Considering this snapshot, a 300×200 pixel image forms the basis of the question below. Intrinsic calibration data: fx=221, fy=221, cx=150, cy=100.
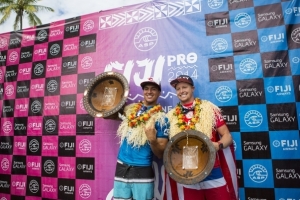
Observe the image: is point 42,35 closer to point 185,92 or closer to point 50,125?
point 50,125

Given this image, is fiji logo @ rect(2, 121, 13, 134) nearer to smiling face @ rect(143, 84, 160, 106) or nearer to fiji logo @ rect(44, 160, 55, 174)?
fiji logo @ rect(44, 160, 55, 174)

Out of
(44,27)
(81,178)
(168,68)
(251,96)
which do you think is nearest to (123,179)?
(81,178)

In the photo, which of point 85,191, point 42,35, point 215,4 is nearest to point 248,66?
point 215,4

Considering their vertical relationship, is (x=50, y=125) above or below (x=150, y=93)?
below

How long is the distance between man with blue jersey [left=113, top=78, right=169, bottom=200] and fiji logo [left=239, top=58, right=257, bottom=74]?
38.1 inches

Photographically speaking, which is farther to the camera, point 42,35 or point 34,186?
point 42,35

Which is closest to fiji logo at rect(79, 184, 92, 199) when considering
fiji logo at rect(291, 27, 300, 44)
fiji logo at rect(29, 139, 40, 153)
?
fiji logo at rect(29, 139, 40, 153)

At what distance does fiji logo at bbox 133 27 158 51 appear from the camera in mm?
2666

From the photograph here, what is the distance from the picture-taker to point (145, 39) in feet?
8.86

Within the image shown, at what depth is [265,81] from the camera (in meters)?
2.25

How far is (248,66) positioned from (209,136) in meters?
1.00

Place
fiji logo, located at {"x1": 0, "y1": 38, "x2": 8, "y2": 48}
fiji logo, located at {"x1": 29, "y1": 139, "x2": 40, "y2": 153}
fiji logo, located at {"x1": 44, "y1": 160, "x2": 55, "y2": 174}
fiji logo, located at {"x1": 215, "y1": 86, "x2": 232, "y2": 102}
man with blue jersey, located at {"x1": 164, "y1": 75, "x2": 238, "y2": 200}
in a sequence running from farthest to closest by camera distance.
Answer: fiji logo, located at {"x1": 0, "y1": 38, "x2": 8, "y2": 48} → fiji logo, located at {"x1": 29, "y1": 139, "x2": 40, "y2": 153} → fiji logo, located at {"x1": 44, "y1": 160, "x2": 55, "y2": 174} → fiji logo, located at {"x1": 215, "y1": 86, "x2": 232, "y2": 102} → man with blue jersey, located at {"x1": 164, "y1": 75, "x2": 238, "y2": 200}

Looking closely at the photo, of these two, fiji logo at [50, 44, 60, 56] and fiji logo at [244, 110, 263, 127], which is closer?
fiji logo at [244, 110, 263, 127]

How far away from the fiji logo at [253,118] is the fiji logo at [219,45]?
73cm
